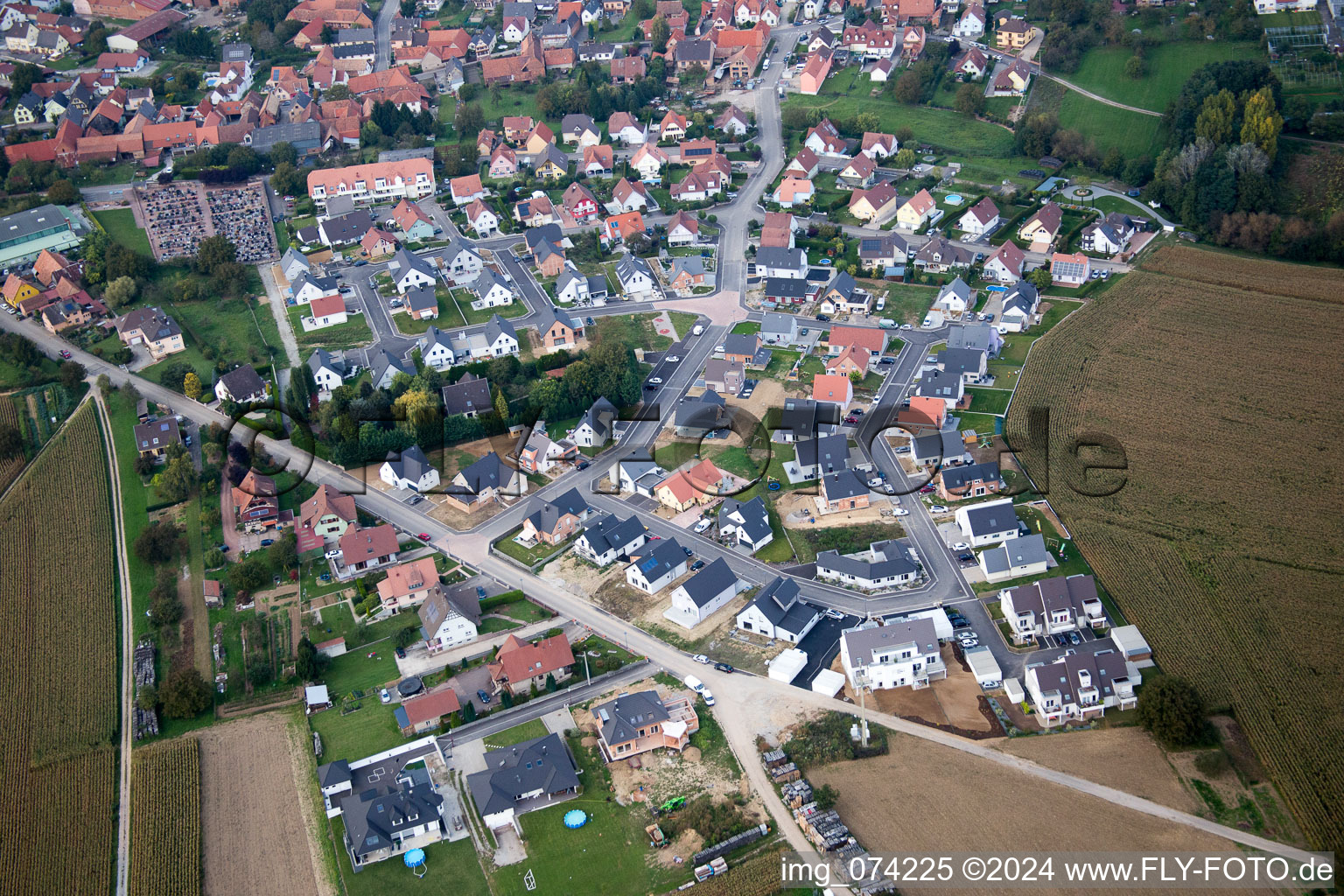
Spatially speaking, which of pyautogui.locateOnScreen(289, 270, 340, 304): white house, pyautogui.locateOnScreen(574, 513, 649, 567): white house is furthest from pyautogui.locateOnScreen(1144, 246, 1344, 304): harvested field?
pyautogui.locateOnScreen(289, 270, 340, 304): white house

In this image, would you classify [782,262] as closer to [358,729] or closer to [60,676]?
[358,729]

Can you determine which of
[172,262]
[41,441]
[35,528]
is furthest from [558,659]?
[172,262]

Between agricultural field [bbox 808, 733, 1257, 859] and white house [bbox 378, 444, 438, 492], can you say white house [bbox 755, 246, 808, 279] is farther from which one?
agricultural field [bbox 808, 733, 1257, 859]

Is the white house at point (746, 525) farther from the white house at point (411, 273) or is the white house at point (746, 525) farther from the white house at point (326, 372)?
the white house at point (411, 273)

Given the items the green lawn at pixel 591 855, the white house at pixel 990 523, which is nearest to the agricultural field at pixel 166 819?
the green lawn at pixel 591 855

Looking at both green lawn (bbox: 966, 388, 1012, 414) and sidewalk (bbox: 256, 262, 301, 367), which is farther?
sidewalk (bbox: 256, 262, 301, 367)

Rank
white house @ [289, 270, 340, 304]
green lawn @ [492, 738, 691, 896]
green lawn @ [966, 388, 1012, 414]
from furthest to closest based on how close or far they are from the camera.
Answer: white house @ [289, 270, 340, 304]
green lawn @ [966, 388, 1012, 414]
green lawn @ [492, 738, 691, 896]

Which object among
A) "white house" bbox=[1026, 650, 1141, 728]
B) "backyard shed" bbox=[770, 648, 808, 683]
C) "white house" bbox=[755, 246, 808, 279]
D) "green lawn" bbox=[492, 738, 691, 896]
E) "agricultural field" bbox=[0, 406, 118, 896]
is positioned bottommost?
"agricultural field" bbox=[0, 406, 118, 896]

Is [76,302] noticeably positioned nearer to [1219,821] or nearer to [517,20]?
[517,20]
